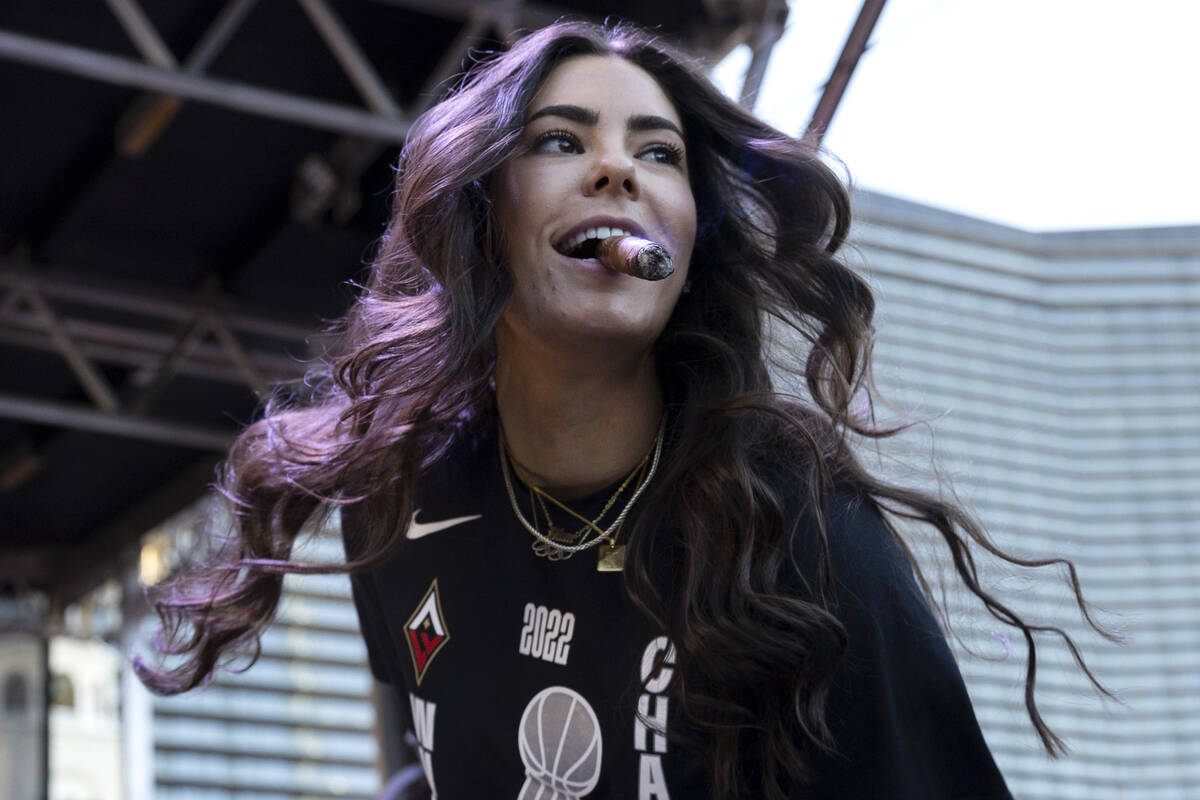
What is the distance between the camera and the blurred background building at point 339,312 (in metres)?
2.58

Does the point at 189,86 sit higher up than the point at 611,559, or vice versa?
the point at 189,86

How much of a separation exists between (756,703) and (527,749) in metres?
0.25

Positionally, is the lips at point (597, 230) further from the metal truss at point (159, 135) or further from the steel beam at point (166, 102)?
the steel beam at point (166, 102)

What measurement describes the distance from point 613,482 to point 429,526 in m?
0.25

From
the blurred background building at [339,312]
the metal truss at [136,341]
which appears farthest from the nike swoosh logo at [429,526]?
the metal truss at [136,341]

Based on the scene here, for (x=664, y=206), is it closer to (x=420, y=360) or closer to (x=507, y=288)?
(x=507, y=288)

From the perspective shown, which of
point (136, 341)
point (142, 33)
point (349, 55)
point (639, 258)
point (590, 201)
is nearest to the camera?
point (639, 258)

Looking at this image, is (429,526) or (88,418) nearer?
(429,526)

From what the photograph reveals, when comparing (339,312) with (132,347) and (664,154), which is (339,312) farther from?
(664,154)

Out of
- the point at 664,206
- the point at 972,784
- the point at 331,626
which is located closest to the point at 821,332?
the point at 664,206

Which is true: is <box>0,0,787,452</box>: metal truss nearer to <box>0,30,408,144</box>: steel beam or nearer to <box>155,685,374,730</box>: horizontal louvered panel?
<box>0,30,408,144</box>: steel beam

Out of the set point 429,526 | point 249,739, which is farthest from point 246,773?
point 429,526

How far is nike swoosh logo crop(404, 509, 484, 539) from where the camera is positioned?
1748 mm

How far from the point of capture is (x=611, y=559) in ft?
5.21
